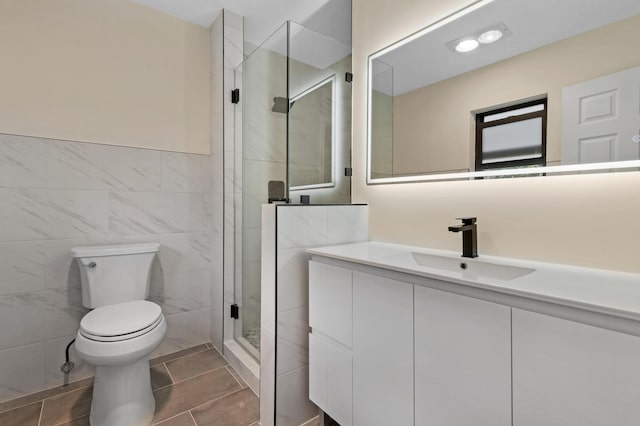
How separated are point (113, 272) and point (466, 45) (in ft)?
7.38

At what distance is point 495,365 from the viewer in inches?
31.4

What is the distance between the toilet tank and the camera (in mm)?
1710

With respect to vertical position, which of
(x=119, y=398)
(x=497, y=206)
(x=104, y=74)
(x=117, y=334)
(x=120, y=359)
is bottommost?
(x=119, y=398)

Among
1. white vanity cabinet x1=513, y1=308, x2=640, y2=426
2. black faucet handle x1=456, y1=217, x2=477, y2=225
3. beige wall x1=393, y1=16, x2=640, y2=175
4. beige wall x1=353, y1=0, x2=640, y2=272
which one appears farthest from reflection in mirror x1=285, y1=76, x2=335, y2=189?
white vanity cabinet x1=513, y1=308, x2=640, y2=426

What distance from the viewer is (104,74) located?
6.31 ft

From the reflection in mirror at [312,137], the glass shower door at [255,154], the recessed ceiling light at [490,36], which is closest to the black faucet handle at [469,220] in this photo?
the recessed ceiling light at [490,36]

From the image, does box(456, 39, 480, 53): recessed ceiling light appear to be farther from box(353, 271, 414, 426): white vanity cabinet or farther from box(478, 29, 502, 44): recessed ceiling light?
box(353, 271, 414, 426): white vanity cabinet

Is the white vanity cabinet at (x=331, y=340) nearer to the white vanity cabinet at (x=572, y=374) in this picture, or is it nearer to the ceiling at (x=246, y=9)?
the white vanity cabinet at (x=572, y=374)

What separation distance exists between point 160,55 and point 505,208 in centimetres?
240

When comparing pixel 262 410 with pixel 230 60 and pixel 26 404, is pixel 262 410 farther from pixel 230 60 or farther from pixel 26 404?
pixel 230 60

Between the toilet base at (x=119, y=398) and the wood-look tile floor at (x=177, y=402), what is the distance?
10 centimetres

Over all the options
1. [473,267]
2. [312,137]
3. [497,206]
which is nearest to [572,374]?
[473,267]

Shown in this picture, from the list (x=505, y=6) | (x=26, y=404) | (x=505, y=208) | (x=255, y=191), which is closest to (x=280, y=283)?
(x=255, y=191)

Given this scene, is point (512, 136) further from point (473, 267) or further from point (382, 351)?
point (382, 351)
